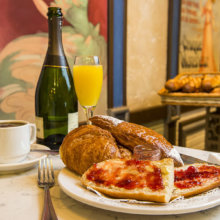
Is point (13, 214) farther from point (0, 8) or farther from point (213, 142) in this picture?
point (213, 142)

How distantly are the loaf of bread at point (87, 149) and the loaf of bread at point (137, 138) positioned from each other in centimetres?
2

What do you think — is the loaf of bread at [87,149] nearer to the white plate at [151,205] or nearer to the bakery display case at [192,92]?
the white plate at [151,205]

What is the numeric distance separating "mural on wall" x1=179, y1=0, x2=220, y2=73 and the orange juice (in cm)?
167

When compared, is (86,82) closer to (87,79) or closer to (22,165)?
(87,79)

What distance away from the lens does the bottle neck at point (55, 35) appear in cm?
75

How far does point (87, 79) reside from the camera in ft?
2.82

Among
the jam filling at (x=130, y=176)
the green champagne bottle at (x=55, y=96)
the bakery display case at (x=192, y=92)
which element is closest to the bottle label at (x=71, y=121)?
the green champagne bottle at (x=55, y=96)

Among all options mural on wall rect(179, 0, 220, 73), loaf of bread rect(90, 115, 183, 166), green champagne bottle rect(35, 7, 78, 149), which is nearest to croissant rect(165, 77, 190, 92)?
mural on wall rect(179, 0, 220, 73)

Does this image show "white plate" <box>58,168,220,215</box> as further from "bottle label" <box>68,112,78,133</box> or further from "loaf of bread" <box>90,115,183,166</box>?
"bottle label" <box>68,112,78,133</box>

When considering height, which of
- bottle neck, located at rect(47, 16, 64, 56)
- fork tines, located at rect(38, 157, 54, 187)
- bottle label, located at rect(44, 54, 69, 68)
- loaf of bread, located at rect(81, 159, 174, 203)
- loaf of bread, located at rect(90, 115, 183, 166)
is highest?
bottle neck, located at rect(47, 16, 64, 56)

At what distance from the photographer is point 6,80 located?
1038 millimetres

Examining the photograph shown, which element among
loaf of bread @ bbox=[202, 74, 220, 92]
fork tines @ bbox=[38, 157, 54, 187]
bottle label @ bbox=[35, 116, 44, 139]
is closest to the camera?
fork tines @ bbox=[38, 157, 54, 187]

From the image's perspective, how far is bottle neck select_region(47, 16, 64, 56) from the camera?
748 mm

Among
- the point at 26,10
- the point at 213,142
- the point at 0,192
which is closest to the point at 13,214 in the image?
the point at 0,192
